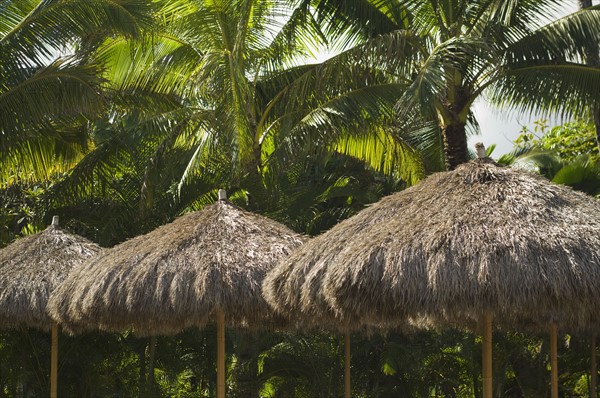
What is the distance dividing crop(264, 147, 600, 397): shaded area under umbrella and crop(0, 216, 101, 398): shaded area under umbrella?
119 inches

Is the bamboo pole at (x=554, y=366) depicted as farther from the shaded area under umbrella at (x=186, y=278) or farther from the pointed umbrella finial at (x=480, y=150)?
the shaded area under umbrella at (x=186, y=278)

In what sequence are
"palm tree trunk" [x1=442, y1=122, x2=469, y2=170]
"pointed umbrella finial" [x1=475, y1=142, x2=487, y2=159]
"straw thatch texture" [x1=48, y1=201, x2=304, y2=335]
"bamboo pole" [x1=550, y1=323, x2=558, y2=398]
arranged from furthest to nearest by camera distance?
"palm tree trunk" [x1=442, y1=122, x2=469, y2=170]
"bamboo pole" [x1=550, y1=323, x2=558, y2=398]
"straw thatch texture" [x1=48, y1=201, x2=304, y2=335]
"pointed umbrella finial" [x1=475, y1=142, x2=487, y2=159]

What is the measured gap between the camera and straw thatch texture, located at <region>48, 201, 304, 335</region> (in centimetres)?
761

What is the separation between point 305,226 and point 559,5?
13.8 feet

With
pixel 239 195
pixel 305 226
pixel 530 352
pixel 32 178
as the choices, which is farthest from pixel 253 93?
pixel 530 352

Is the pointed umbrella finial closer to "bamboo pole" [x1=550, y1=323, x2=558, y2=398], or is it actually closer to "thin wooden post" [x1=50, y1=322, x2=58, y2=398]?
"bamboo pole" [x1=550, y1=323, x2=558, y2=398]

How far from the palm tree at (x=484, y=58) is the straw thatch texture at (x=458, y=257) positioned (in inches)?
118

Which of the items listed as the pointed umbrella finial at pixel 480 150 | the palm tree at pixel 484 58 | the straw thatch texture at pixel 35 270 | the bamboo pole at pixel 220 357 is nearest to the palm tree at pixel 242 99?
the palm tree at pixel 484 58

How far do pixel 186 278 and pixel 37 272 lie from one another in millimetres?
2548

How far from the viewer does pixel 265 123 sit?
1163cm

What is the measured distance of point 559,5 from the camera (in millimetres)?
10953

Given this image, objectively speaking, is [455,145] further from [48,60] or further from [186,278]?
[48,60]

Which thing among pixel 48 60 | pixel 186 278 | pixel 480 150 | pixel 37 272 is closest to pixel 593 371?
pixel 480 150

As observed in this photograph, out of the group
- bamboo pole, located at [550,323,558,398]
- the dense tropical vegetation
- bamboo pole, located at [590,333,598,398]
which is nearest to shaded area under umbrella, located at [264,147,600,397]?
bamboo pole, located at [550,323,558,398]
